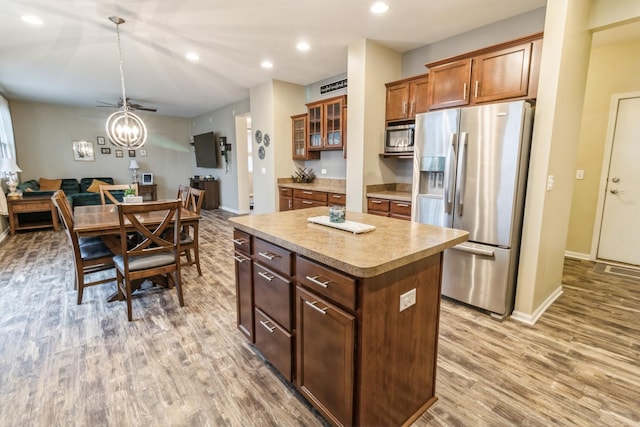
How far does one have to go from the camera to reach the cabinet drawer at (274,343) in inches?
66.4

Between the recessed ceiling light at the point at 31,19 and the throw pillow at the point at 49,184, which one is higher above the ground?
the recessed ceiling light at the point at 31,19

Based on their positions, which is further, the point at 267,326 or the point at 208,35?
the point at 208,35

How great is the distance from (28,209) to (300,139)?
497cm

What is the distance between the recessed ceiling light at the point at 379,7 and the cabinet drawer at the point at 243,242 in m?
2.36

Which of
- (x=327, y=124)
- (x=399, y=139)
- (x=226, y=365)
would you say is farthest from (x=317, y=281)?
(x=327, y=124)

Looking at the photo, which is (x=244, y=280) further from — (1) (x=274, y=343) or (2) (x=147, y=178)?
(2) (x=147, y=178)

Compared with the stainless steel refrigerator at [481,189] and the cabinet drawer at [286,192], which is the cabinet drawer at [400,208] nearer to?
the stainless steel refrigerator at [481,189]

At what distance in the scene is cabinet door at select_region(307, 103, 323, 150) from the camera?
4824 mm

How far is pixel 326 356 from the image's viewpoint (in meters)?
1.41

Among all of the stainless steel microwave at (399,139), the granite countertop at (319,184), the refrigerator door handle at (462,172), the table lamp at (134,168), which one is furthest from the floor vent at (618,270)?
the table lamp at (134,168)

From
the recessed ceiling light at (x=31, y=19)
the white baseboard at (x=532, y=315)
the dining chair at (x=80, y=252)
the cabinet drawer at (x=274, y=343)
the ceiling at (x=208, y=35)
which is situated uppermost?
the ceiling at (x=208, y=35)

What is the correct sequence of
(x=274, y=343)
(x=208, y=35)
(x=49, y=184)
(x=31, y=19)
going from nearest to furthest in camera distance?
1. (x=274, y=343)
2. (x=31, y=19)
3. (x=208, y=35)
4. (x=49, y=184)

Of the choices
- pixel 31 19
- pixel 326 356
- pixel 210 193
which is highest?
pixel 31 19

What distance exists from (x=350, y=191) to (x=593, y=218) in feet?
10.5
